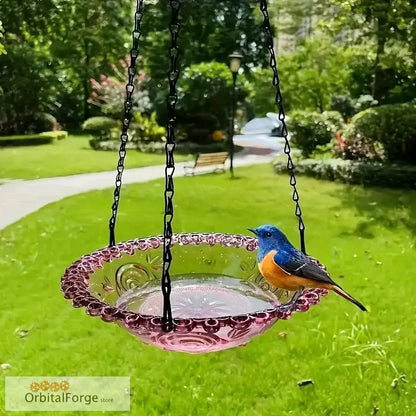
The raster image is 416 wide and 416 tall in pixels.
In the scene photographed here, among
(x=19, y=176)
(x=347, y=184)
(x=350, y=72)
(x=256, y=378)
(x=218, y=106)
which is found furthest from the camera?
(x=218, y=106)

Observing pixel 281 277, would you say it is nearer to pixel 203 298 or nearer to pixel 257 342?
pixel 203 298

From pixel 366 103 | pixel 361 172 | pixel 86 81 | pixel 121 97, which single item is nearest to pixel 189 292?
pixel 361 172

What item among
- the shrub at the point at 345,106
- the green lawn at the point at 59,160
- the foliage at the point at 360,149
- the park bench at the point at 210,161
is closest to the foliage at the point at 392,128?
the foliage at the point at 360,149

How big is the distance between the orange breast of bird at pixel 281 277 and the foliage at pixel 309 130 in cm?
1063

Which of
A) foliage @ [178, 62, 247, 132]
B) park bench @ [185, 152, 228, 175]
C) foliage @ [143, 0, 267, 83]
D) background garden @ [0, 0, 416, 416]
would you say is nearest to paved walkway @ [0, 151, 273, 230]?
background garden @ [0, 0, 416, 416]

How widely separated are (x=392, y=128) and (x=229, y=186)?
10.2ft

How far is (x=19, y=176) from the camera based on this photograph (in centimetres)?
1083

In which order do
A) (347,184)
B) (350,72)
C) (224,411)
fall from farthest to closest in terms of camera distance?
1. (350,72)
2. (347,184)
3. (224,411)

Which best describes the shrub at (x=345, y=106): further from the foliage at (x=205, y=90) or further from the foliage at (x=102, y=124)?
the foliage at (x=102, y=124)

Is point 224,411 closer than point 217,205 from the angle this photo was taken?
Yes

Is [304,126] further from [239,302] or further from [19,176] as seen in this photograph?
[239,302]

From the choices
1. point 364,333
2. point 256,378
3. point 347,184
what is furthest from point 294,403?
point 347,184

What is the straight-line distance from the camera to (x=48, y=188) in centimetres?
973

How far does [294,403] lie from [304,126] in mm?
9368
